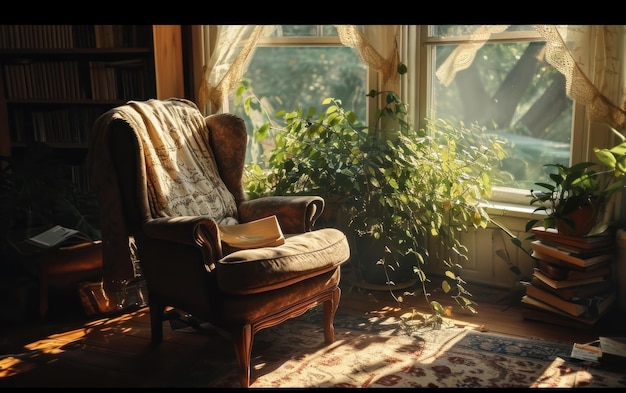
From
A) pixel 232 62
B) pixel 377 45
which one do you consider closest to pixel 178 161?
pixel 232 62

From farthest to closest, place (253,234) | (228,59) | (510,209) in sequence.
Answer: (228,59)
(510,209)
(253,234)

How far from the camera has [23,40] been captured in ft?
13.1

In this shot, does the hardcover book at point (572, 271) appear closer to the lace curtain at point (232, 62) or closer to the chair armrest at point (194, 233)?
the lace curtain at point (232, 62)

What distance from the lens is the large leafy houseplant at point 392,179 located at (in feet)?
10.7

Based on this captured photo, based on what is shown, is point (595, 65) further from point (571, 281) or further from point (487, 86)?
point (571, 281)

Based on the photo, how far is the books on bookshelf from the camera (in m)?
2.91

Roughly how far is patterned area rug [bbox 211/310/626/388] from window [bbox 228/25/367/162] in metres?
1.45

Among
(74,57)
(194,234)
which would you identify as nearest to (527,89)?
(194,234)

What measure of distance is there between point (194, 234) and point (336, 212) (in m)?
1.14

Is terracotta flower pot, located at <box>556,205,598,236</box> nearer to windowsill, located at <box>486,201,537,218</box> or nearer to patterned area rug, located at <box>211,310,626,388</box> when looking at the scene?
windowsill, located at <box>486,201,537,218</box>

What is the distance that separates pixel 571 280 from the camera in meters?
2.96

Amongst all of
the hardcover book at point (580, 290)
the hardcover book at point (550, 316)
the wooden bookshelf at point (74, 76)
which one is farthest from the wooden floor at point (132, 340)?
the wooden bookshelf at point (74, 76)

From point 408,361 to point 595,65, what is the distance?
1568 millimetres

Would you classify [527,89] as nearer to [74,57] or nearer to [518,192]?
[518,192]
